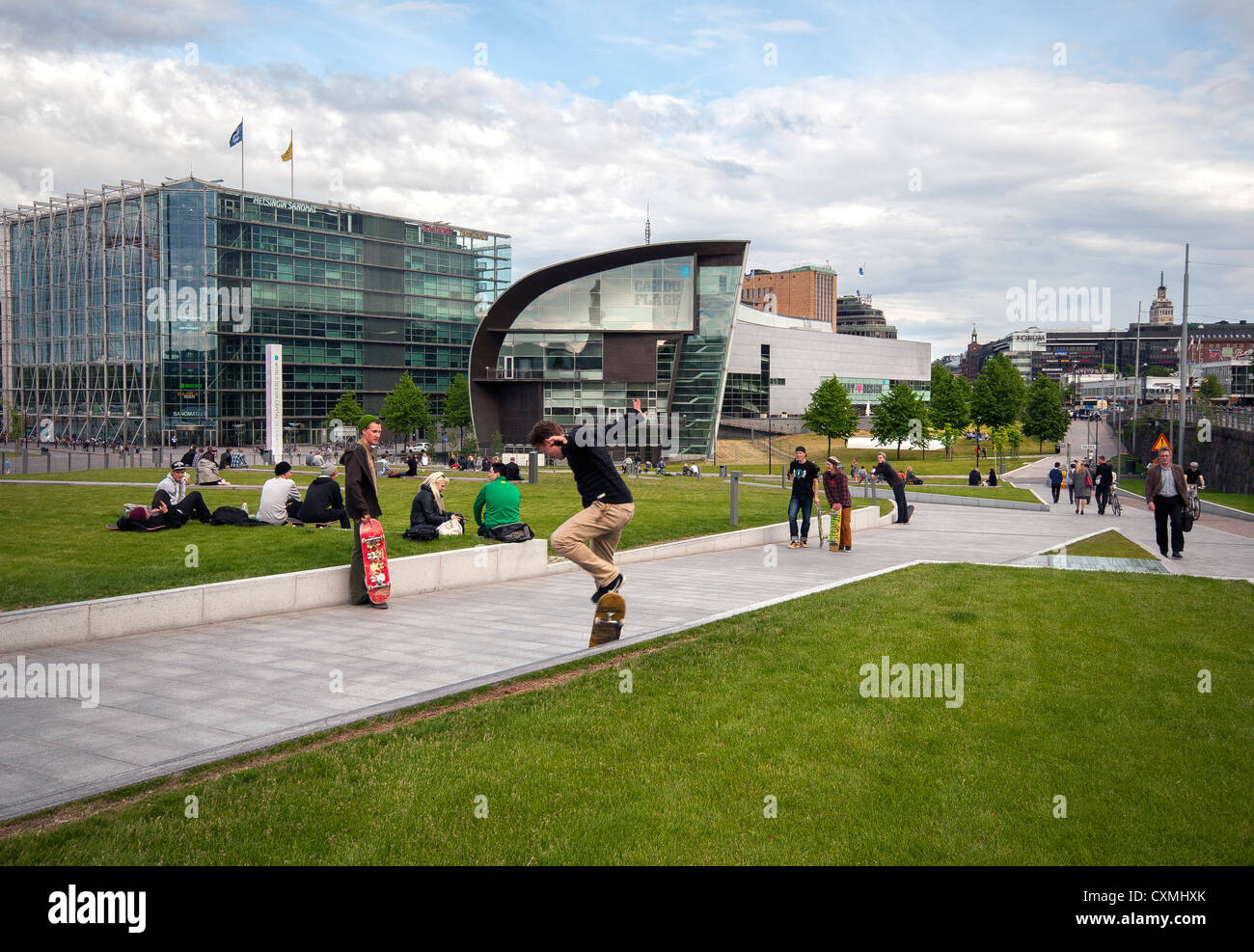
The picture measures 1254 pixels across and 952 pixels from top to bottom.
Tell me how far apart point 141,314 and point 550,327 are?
37507 mm

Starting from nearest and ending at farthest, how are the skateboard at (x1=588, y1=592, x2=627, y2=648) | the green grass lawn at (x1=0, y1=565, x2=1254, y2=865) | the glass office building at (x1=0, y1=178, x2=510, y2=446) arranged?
the green grass lawn at (x1=0, y1=565, x2=1254, y2=865) < the skateboard at (x1=588, y1=592, x2=627, y2=648) < the glass office building at (x1=0, y1=178, x2=510, y2=446)

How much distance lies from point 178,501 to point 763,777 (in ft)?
44.2

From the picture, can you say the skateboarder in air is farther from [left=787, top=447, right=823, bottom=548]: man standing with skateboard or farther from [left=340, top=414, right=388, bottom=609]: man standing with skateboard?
[left=787, top=447, right=823, bottom=548]: man standing with skateboard

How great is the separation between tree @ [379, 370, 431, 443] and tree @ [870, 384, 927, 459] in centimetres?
3831

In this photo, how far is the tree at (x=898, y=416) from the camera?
249ft

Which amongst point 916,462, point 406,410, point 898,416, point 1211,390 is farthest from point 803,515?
point 1211,390

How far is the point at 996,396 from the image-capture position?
9119cm

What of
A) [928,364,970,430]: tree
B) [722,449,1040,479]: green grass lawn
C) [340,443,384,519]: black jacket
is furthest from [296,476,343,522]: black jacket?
[928,364,970,430]: tree

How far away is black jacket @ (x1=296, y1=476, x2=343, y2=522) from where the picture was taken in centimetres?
1518

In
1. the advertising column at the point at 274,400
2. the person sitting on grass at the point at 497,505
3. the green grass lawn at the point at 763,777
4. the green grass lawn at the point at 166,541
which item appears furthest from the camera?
the advertising column at the point at 274,400

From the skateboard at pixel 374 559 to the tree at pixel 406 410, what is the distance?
68.6 metres

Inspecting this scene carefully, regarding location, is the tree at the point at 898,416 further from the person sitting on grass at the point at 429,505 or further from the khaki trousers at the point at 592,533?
the khaki trousers at the point at 592,533

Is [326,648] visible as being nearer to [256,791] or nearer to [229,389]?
[256,791]

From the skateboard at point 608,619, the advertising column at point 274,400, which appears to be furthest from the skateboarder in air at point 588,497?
the advertising column at point 274,400
